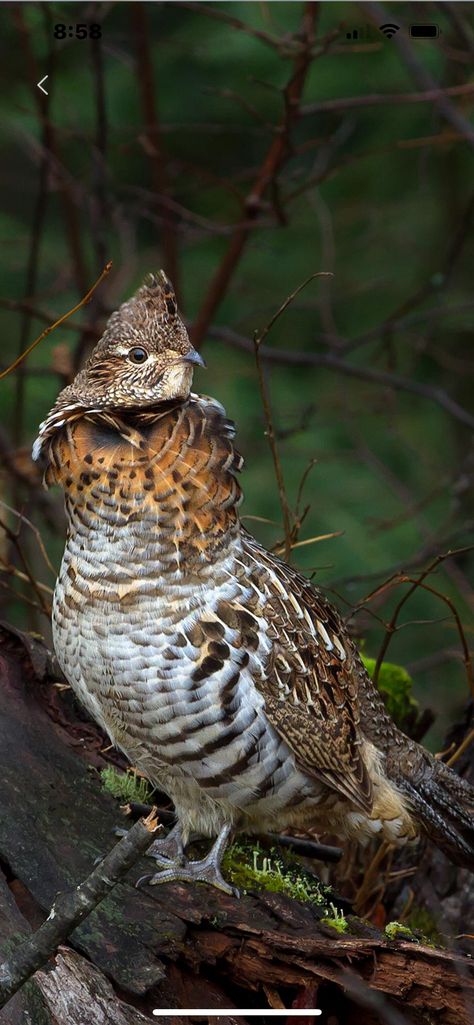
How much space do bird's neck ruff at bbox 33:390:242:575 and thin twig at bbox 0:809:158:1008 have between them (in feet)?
4.10

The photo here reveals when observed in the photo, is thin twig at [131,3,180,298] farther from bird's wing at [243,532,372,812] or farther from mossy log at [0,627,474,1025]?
mossy log at [0,627,474,1025]

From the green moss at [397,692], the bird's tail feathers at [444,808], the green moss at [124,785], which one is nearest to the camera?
the green moss at [124,785]

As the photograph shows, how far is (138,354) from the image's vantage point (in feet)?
10.7

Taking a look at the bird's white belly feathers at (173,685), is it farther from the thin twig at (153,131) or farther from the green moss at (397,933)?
the thin twig at (153,131)

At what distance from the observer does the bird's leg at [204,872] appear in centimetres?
337

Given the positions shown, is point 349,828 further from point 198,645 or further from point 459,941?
point 198,645

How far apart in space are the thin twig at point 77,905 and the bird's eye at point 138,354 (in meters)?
1.46

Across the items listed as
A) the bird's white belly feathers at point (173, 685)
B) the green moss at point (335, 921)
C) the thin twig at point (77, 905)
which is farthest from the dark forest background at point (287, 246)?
the thin twig at point (77, 905)

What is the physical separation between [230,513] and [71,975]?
1.27 metres

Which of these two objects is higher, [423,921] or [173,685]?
[173,685]

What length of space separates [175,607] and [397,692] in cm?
150

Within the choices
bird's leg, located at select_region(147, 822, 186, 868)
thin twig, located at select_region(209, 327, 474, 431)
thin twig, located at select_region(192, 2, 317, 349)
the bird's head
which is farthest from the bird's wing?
thin twig, located at select_region(209, 327, 474, 431)

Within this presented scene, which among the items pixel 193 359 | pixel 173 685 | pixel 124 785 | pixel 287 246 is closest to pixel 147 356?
pixel 193 359

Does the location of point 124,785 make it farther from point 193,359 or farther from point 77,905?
point 77,905
